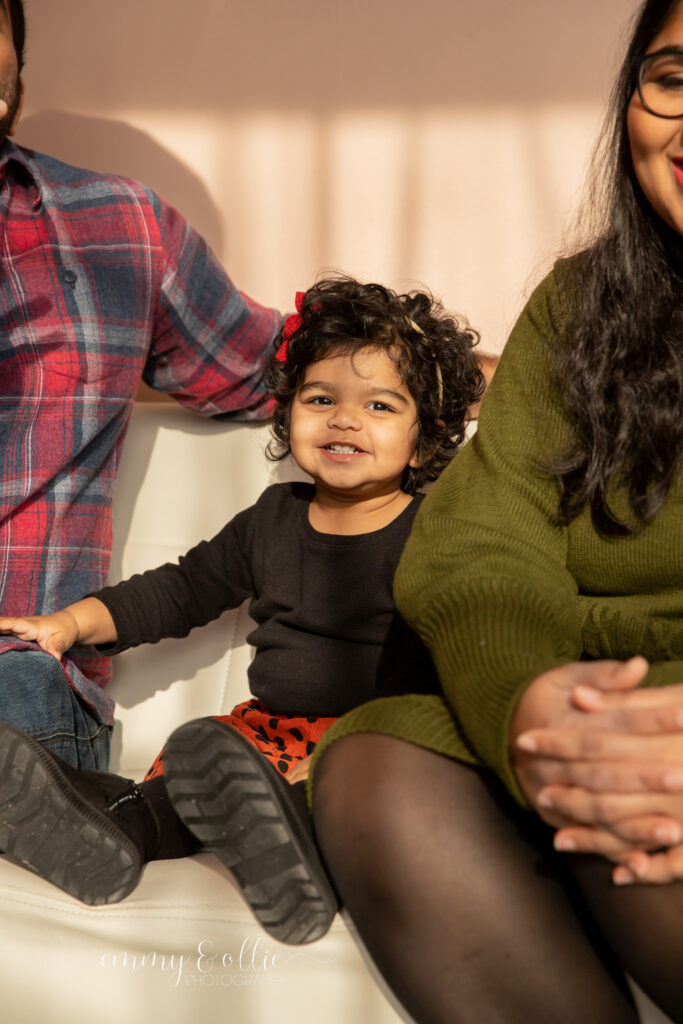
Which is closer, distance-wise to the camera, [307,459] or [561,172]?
[307,459]

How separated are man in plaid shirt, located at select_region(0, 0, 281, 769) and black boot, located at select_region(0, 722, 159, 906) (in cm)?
41

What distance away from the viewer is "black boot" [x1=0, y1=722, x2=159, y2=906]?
104 cm

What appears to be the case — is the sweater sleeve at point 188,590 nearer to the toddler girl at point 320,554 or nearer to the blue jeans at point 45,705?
the toddler girl at point 320,554

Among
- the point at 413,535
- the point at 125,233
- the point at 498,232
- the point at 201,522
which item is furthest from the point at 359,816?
the point at 498,232

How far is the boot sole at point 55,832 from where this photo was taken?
1040 millimetres

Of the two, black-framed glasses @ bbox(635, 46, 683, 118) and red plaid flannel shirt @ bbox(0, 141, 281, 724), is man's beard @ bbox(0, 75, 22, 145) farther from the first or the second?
black-framed glasses @ bbox(635, 46, 683, 118)

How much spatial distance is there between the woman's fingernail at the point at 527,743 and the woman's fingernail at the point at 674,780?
10cm

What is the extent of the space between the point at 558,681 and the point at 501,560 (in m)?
0.18

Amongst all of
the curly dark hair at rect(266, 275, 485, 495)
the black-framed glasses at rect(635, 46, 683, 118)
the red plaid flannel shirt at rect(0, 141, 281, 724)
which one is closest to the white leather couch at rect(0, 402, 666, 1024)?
the red plaid flannel shirt at rect(0, 141, 281, 724)

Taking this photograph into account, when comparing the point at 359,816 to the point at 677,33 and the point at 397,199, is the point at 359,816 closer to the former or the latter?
the point at 677,33

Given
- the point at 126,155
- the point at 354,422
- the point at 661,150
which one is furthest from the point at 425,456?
the point at 126,155

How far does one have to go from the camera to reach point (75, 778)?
1106 millimetres

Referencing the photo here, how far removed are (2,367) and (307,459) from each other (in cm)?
51

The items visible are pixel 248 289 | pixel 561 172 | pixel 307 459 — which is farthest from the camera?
pixel 248 289
